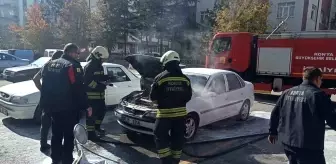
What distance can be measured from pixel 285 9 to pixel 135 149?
24793 millimetres

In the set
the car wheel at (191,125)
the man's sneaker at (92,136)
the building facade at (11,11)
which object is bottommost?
the man's sneaker at (92,136)

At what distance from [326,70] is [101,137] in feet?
27.8

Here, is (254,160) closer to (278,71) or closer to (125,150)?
(125,150)

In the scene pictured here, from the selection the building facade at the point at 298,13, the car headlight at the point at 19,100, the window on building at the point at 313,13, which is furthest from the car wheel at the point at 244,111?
the window on building at the point at 313,13

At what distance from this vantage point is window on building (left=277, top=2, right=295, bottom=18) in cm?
2545

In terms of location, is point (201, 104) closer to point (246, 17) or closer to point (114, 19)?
point (246, 17)

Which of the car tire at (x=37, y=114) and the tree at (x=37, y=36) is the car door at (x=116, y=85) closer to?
the car tire at (x=37, y=114)

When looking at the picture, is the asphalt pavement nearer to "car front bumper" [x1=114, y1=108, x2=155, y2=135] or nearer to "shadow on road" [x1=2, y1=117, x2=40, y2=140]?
"shadow on road" [x1=2, y1=117, x2=40, y2=140]

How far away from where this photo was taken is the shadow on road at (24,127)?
5714 millimetres

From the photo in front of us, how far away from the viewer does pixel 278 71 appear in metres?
11.3

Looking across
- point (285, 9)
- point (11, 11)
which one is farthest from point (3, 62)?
point (11, 11)

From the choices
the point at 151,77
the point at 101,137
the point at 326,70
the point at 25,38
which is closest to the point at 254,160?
the point at 151,77

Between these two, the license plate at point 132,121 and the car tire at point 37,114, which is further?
the car tire at point 37,114

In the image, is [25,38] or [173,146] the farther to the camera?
[25,38]
